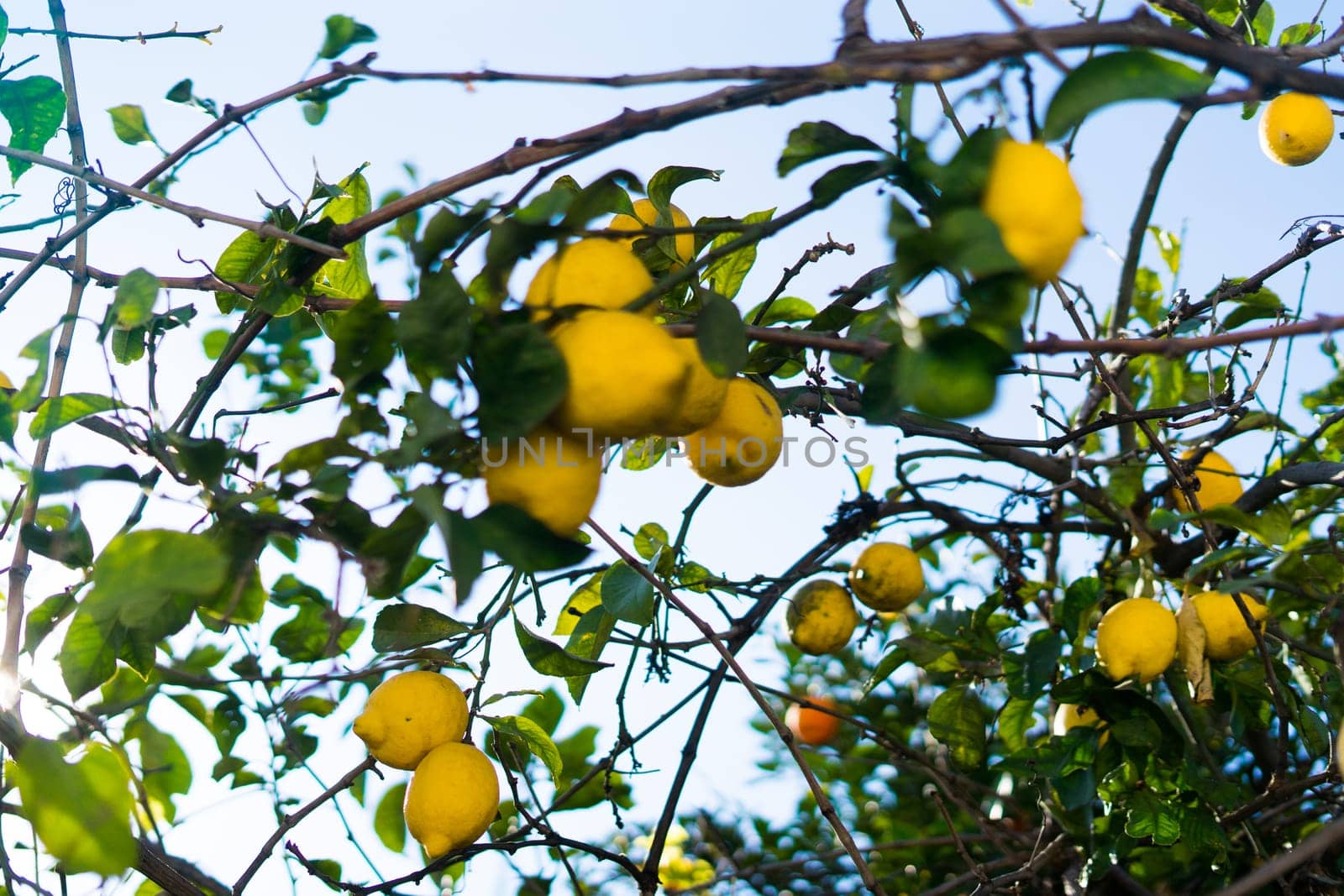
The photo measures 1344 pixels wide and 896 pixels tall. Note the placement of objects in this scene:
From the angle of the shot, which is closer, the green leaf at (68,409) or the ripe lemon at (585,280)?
the ripe lemon at (585,280)

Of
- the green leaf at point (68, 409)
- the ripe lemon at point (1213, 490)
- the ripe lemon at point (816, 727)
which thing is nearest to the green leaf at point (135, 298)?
the green leaf at point (68, 409)

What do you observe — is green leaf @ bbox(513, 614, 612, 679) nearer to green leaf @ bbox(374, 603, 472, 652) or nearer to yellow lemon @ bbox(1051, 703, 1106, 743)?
green leaf @ bbox(374, 603, 472, 652)

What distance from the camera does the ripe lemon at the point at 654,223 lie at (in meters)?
1.04

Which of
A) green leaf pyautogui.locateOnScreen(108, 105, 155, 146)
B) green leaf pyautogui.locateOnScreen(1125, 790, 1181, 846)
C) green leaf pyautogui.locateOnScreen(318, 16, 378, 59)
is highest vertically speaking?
green leaf pyautogui.locateOnScreen(108, 105, 155, 146)

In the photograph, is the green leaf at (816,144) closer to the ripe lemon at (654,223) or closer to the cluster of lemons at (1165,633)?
the ripe lemon at (654,223)

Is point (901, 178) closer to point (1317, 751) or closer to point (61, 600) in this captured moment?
point (61, 600)

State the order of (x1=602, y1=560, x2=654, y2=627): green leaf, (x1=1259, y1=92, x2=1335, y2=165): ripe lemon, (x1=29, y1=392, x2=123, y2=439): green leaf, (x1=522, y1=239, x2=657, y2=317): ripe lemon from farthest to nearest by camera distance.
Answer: (x1=1259, y1=92, x2=1335, y2=165): ripe lemon, (x1=602, y1=560, x2=654, y2=627): green leaf, (x1=29, y1=392, x2=123, y2=439): green leaf, (x1=522, y1=239, x2=657, y2=317): ripe lemon

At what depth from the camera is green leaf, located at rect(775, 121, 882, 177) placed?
77 cm

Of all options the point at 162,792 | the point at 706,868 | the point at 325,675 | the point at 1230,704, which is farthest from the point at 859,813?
the point at 325,675

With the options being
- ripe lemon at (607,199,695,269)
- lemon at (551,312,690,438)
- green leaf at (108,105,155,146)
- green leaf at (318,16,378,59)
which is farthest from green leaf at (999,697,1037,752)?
green leaf at (108,105,155,146)

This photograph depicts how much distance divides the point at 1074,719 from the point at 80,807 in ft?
4.00

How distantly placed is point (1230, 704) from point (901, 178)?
118 cm

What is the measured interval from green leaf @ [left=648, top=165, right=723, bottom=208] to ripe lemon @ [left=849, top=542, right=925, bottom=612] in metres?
0.68

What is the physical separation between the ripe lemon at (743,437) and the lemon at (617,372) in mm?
245
